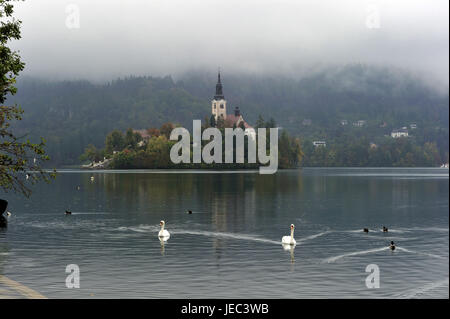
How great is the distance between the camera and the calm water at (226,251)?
123 feet

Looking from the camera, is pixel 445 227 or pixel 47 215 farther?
pixel 47 215

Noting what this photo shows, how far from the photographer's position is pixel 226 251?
52.8 m

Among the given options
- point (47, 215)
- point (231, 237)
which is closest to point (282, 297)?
point (231, 237)

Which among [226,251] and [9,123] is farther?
[226,251]

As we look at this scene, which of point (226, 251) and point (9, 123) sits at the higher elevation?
point (9, 123)

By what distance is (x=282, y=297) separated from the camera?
35156mm

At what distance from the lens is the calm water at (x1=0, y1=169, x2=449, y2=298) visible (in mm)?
37562

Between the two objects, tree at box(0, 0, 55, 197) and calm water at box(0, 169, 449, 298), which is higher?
tree at box(0, 0, 55, 197)

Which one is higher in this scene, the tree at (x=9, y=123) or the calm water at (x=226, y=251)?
the tree at (x=9, y=123)
